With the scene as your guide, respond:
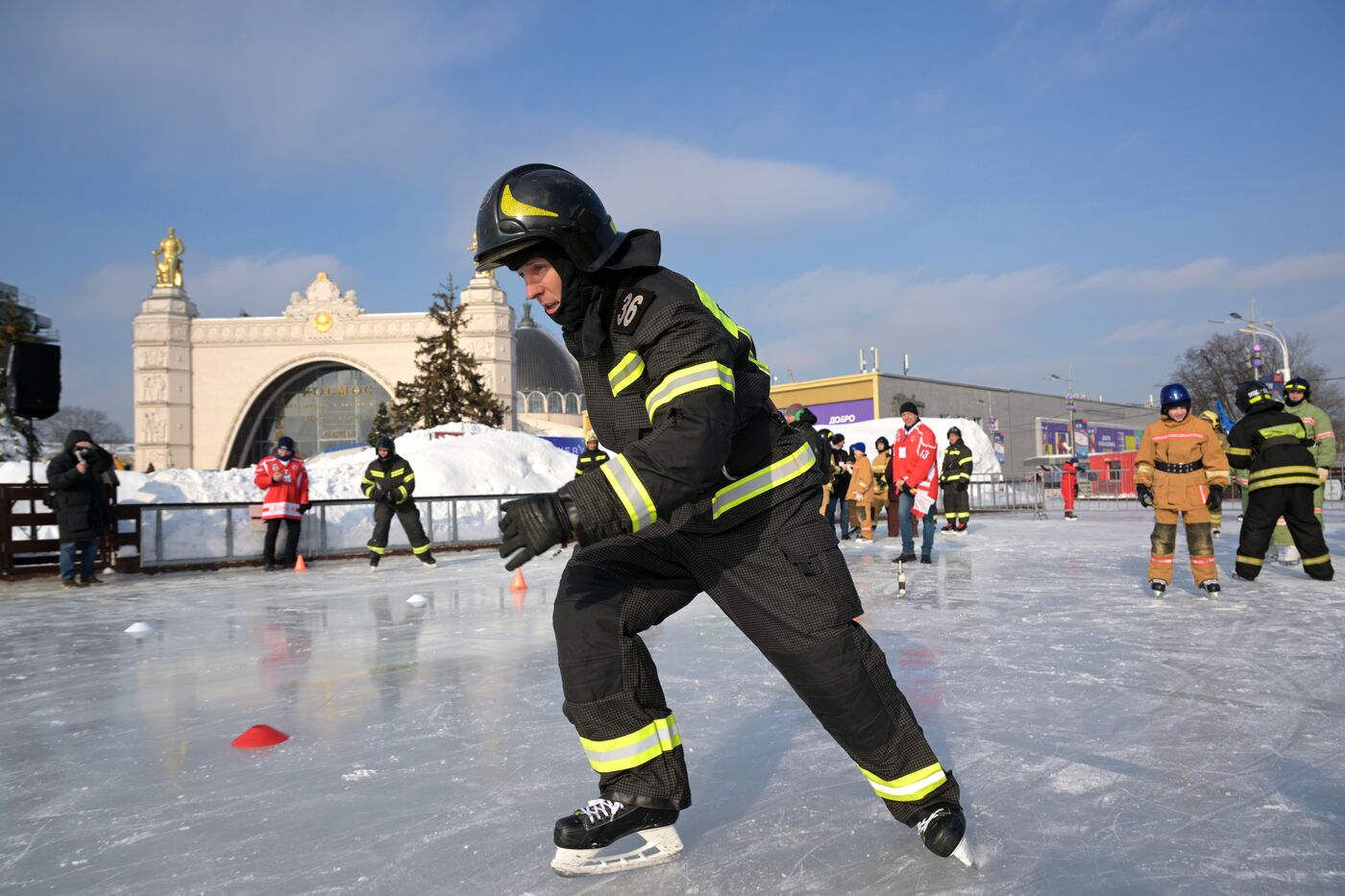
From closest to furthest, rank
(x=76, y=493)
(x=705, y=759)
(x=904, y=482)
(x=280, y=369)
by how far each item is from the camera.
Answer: (x=705, y=759), (x=904, y=482), (x=76, y=493), (x=280, y=369)

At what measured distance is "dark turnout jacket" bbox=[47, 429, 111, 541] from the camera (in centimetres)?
1023

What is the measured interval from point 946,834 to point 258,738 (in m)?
2.63

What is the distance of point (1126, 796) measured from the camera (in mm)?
2693

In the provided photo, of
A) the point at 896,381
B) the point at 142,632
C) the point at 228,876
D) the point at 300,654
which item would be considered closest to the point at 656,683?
the point at 228,876

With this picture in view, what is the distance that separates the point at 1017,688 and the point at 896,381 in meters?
51.0

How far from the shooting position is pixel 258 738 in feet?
11.6

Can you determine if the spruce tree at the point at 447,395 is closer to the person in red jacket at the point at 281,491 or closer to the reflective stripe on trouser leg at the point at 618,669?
the person in red jacket at the point at 281,491

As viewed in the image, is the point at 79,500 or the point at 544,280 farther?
the point at 79,500

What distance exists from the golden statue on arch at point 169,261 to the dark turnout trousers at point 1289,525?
62.7 metres

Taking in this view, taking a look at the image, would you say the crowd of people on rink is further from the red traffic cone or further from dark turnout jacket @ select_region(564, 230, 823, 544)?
dark turnout jacket @ select_region(564, 230, 823, 544)

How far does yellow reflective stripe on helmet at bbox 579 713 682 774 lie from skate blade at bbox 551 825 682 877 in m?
0.19

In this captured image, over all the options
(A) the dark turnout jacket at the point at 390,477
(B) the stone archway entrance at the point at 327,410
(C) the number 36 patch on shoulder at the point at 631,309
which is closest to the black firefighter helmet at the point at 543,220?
(C) the number 36 patch on shoulder at the point at 631,309

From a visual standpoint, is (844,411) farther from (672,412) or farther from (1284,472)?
(672,412)

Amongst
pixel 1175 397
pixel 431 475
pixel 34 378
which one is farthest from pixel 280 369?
pixel 1175 397
